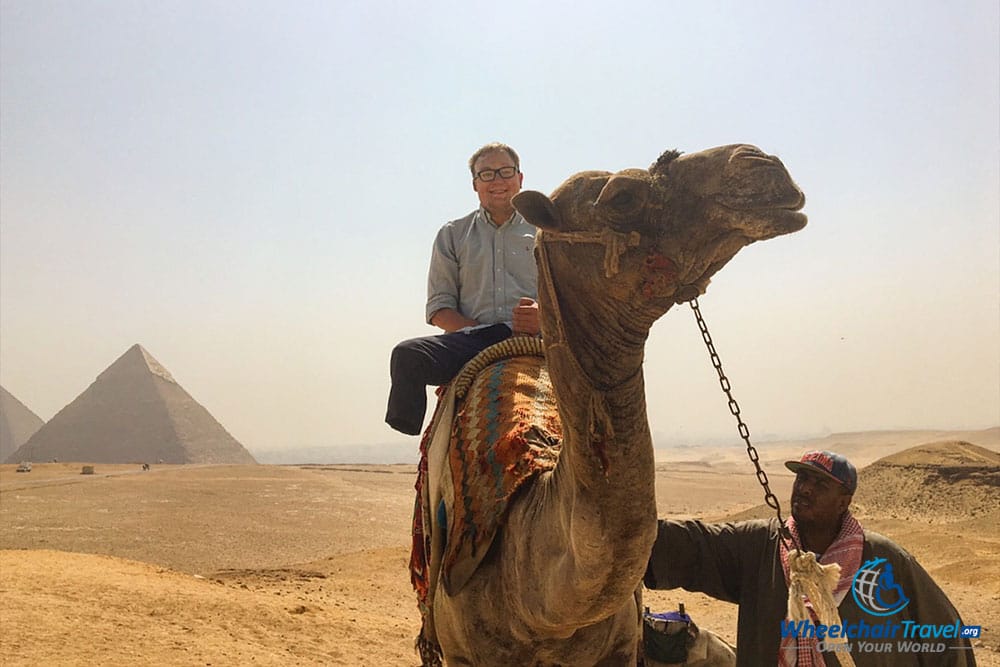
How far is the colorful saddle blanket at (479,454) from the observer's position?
9.29 feet

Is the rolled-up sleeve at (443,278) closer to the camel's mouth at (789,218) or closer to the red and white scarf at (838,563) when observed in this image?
the red and white scarf at (838,563)

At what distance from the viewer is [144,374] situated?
281 ft

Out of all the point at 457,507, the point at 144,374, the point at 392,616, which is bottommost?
the point at 392,616

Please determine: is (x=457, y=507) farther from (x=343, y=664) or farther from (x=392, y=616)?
(x=392, y=616)

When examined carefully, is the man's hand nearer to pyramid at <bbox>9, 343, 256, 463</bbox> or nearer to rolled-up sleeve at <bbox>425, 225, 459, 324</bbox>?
rolled-up sleeve at <bbox>425, 225, 459, 324</bbox>

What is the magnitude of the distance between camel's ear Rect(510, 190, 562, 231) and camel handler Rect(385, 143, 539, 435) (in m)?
1.64

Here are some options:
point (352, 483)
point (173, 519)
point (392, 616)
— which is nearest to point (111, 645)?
point (392, 616)

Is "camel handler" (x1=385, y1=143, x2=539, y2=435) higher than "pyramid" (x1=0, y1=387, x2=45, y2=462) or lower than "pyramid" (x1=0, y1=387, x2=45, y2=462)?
lower

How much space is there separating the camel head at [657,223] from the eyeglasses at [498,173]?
196cm

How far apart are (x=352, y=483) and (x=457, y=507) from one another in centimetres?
3651

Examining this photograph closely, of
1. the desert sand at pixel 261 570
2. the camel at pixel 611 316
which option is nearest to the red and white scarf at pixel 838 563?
the camel at pixel 611 316

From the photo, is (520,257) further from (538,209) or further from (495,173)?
Result: (538,209)

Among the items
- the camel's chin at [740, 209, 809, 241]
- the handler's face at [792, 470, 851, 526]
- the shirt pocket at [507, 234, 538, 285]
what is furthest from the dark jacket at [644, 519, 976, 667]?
the camel's chin at [740, 209, 809, 241]

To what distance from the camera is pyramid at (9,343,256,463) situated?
75375 millimetres
